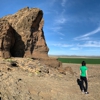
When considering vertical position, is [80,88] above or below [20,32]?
below

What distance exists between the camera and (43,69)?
14.7 metres

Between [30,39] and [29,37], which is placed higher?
[29,37]

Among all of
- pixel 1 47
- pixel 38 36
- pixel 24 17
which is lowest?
pixel 1 47

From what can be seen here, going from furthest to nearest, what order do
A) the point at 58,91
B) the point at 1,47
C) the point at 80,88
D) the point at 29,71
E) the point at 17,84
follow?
the point at 1,47
the point at 29,71
the point at 80,88
the point at 58,91
the point at 17,84

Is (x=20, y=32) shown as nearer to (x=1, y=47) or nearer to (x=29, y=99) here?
(x=1, y=47)

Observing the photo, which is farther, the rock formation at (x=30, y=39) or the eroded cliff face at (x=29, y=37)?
the eroded cliff face at (x=29, y=37)

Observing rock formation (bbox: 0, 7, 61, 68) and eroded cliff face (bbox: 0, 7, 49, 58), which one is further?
eroded cliff face (bbox: 0, 7, 49, 58)

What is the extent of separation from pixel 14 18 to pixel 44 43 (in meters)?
5.39

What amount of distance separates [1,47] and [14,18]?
6.79 m

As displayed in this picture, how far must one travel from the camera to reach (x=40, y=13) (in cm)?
2058

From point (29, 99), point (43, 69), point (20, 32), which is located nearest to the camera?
point (29, 99)

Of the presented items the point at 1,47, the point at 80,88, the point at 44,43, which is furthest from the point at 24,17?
the point at 80,88

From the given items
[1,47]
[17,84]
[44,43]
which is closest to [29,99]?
[17,84]

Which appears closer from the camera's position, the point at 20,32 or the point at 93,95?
the point at 93,95
